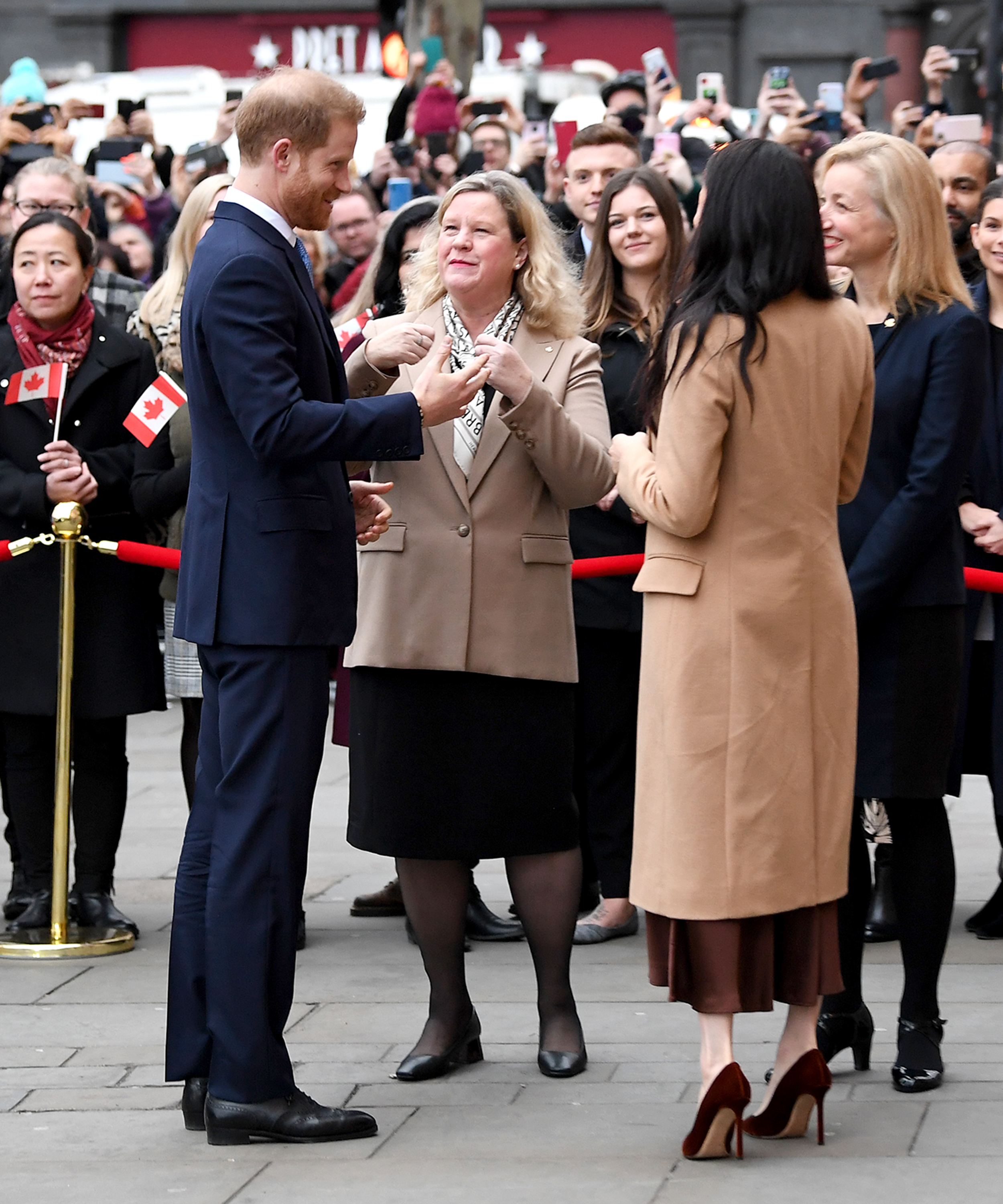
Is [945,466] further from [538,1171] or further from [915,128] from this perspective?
[915,128]

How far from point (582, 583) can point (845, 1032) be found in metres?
1.75

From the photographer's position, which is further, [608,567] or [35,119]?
[35,119]

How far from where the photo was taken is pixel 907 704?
456cm

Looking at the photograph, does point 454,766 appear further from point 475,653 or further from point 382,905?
point 382,905

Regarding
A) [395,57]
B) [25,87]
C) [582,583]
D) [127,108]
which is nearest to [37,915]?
[582,583]

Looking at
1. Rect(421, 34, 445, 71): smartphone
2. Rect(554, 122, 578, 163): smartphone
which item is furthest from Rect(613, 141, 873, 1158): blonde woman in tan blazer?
Rect(421, 34, 445, 71): smartphone

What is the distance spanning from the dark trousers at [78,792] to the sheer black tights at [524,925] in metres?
1.74

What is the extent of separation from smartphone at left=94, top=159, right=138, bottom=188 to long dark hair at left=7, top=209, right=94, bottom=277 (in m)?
5.62

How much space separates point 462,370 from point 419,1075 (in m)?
1.62

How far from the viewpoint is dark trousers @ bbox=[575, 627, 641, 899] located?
238 inches

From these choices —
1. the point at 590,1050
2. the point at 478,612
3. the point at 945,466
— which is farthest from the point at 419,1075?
the point at 945,466

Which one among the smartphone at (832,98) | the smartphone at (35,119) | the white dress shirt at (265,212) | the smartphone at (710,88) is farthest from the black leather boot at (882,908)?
the smartphone at (35,119)

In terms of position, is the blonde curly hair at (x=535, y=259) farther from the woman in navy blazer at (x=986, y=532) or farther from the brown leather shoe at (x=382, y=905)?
the brown leather shoe at (x=382, y=905)

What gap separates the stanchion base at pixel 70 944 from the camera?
597 cm
